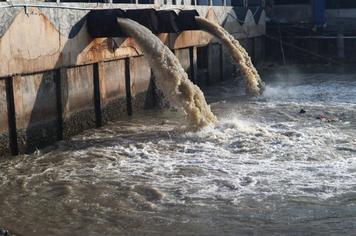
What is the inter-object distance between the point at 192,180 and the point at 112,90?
19.7 feet

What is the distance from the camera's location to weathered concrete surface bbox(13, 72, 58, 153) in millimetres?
11062

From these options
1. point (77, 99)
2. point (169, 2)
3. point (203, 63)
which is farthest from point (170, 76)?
point (203, 63)

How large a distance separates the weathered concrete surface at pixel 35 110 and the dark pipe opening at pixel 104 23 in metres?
1.66

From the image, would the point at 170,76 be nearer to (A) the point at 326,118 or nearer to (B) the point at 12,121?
(B) the point at 12,121

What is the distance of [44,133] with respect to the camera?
11.8 m

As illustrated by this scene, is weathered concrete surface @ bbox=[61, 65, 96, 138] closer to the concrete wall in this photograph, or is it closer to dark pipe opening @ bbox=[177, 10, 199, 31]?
the concrete wall

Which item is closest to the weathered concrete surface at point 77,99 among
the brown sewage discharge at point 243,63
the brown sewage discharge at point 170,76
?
the brown sewage discharge at point 170,76

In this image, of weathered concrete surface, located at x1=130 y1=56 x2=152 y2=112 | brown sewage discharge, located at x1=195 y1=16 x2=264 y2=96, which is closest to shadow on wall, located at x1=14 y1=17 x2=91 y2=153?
weathered concrete surface, located at x1=130 y1=56 x2=152 y2=112

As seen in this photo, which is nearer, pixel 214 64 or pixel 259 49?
pixel 214 64

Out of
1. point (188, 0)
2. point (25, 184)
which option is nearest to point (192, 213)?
point (25, 184)

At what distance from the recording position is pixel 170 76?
43.0 ft

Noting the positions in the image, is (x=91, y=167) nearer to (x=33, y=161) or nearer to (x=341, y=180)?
(x=33, y=161)

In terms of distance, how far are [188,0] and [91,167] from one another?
40.5 feet

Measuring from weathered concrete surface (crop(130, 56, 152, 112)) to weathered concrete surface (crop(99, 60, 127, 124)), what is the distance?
1.61ft
